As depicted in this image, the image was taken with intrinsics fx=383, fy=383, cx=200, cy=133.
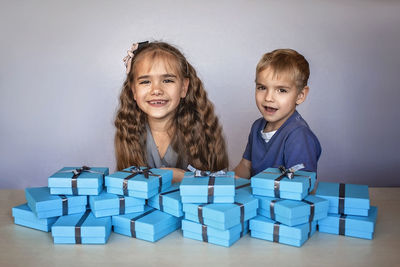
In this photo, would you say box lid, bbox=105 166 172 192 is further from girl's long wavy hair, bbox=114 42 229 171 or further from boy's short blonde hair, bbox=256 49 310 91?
boy's short blonde hair, bbox=256 49 310 91

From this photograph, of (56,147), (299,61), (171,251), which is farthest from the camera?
(56,147)

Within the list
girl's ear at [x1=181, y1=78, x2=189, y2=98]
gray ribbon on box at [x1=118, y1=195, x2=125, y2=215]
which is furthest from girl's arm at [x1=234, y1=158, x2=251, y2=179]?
gray ribbon on box at [x1=118, y1=195, x2=125, y2=215]

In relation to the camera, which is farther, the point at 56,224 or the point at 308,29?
the point at 308,29

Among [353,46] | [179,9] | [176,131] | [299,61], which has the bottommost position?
[176,131]

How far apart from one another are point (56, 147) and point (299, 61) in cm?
236

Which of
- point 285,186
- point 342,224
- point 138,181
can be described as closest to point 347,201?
point 342,224

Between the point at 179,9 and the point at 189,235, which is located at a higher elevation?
the point at 179,9

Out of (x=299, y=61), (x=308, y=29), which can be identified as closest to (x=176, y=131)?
(x=299, y=61)

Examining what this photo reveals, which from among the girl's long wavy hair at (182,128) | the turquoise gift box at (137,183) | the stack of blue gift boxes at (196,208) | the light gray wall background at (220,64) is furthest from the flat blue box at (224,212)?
the light gray wall background at (220,64)

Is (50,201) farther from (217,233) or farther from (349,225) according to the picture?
(349,225)

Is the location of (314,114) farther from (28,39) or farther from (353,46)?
(28,39)

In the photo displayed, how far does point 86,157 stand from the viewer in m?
3.40

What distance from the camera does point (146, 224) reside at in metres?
1.21

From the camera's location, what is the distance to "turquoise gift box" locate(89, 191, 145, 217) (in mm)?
1250
